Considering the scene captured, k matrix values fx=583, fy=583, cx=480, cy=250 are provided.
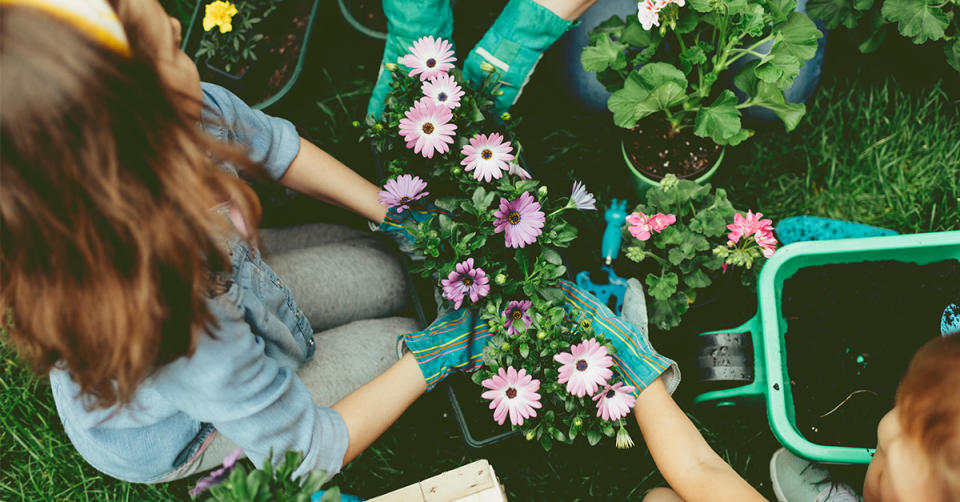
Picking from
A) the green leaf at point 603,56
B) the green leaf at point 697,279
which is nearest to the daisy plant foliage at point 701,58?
the green leaf at point 603,56

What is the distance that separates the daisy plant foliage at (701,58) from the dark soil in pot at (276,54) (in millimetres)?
988

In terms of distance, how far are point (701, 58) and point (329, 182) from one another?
893mm

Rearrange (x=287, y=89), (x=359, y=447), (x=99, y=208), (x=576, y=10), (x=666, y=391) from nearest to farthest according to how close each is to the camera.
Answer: (x=99, y=208), (x=359, y=447), (x=666, y=391), (x=576, y=10), (x=287, y=89)

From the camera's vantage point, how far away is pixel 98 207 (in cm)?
63

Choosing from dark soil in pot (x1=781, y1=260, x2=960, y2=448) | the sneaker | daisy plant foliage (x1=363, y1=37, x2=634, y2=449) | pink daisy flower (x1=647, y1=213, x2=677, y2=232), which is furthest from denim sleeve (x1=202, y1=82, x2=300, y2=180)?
the sneaker

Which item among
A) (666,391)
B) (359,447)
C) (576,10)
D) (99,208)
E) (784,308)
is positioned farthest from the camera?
(784,308)

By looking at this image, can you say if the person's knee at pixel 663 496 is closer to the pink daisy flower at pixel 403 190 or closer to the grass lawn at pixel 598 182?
the grass lawn at pixel 598 182

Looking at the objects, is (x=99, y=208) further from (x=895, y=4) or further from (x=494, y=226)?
(x=895, y=4)

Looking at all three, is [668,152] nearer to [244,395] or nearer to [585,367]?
[585,367]

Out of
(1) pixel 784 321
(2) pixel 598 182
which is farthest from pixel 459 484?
(2) pixel 598 182

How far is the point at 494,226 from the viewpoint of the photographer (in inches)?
45.2

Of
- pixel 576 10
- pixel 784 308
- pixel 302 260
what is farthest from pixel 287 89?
pixel 784 308

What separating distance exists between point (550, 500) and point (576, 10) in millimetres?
1296

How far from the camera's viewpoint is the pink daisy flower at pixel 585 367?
→ 1.05 m
